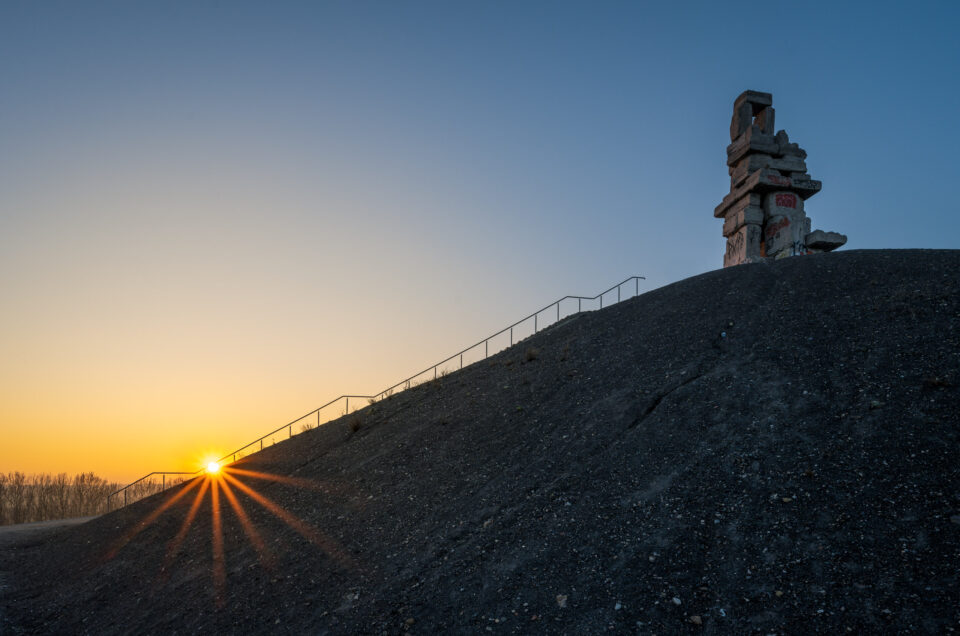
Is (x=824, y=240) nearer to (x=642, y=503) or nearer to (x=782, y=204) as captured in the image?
(x=782, y=204)

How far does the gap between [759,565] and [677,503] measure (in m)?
1.51

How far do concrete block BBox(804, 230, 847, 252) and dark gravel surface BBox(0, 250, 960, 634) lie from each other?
497 cm

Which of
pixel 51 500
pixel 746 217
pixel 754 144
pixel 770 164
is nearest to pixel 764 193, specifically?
pixel 770 164

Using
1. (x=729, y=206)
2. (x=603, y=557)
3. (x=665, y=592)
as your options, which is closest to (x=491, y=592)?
(x=603, y=557)

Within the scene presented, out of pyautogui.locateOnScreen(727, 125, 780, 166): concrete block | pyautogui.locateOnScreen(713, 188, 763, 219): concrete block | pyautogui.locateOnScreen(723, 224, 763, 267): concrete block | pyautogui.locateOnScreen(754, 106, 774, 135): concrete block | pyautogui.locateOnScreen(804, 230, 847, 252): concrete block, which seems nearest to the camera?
pyautogui.locateOnScreen(804, 230, 847, 252): concrete block

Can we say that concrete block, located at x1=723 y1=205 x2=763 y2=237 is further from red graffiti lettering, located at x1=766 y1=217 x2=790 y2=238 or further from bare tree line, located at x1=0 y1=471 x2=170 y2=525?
bare tree line, located at x1=0 y1=471 x2=170 y2=525

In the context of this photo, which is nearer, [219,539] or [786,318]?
[786,318]

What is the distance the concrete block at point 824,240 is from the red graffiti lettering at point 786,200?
1777 millimetres

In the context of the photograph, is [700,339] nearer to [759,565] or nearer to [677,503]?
[677,503]

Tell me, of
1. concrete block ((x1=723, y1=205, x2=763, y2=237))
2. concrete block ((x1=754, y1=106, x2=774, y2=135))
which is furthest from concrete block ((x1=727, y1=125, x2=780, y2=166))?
concrete block ((x1=723, y1=205, x2=763, y2=237))

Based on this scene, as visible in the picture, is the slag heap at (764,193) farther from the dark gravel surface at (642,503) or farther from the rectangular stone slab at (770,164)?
the dark gravel surface at (642,503)

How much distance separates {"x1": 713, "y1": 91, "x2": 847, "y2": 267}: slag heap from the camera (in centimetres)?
2162

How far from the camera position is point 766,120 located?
23.5m

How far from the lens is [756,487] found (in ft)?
25.4
